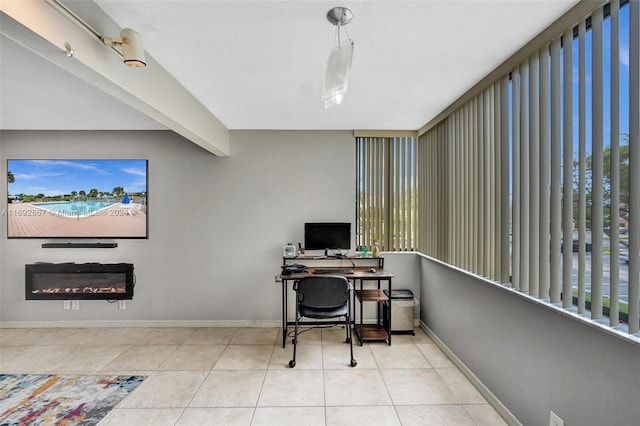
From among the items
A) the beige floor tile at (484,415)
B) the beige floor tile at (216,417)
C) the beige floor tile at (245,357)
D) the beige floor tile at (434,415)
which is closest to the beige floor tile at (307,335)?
the beige floor tile at (245,357)

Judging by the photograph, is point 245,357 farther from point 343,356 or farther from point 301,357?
point 343,356

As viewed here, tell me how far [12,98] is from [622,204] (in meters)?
4.74

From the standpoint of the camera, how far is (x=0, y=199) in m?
3.86

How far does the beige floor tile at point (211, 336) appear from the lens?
11.3 ft

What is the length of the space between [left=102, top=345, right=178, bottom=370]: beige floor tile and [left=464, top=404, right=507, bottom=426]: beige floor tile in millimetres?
2850

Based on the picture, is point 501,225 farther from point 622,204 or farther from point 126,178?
point 126,178

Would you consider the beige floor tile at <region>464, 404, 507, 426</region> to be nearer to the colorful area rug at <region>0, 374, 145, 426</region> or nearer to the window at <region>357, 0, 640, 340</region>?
the window at <region>357, 0, 640, 340</region>

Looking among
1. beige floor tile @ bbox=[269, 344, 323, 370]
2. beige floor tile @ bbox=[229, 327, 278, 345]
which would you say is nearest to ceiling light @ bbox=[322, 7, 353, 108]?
beige floor tile @ bbox=[269, 344, 323, 370]

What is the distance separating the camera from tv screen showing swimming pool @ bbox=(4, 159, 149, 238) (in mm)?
3836

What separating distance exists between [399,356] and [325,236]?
1580 mm

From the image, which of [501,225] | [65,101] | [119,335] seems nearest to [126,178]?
[65,101]

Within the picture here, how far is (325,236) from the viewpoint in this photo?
375cm

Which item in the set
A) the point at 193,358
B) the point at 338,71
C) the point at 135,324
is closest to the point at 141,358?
the point at 193,358

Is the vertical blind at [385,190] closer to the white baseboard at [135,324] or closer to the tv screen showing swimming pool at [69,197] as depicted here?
the white baseboard at [135,324]
